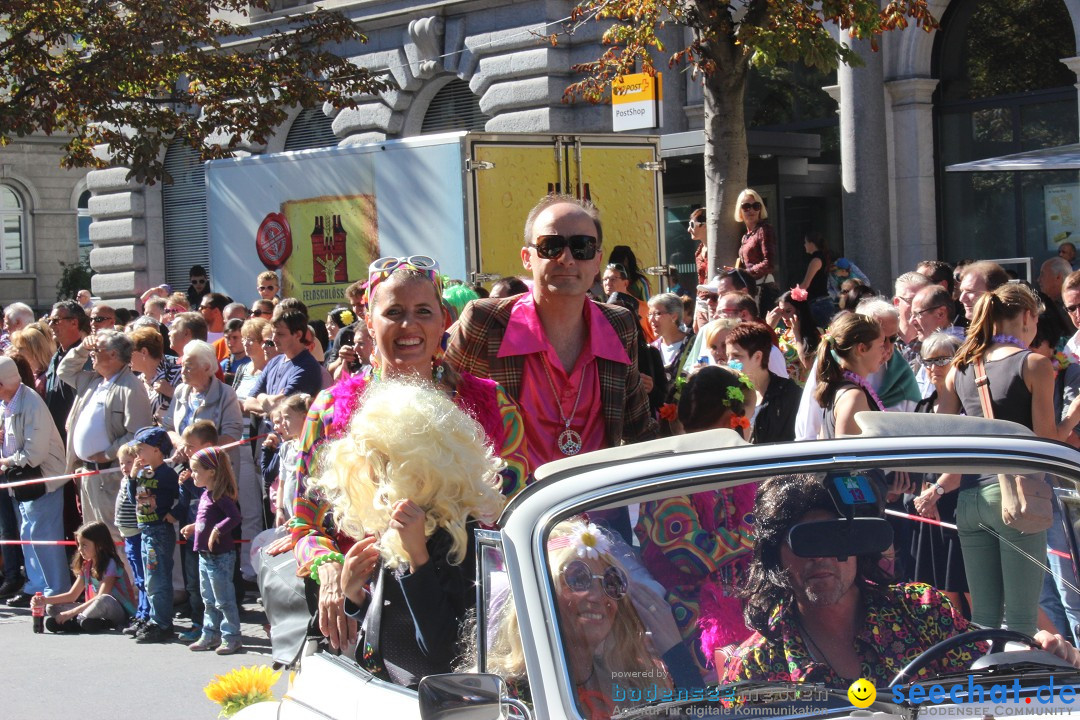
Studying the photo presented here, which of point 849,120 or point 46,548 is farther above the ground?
point 849,120

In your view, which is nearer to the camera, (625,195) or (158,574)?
(158,574)

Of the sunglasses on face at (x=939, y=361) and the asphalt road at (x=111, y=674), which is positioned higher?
the sunglasses on face at (x=939, y=361)

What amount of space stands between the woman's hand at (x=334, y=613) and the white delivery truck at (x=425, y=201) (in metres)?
9.19

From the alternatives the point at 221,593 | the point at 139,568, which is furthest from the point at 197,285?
the point at 221,593

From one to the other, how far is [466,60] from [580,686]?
18.8 m

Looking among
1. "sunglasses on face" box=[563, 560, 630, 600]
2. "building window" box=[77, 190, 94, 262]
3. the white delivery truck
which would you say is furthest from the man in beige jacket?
"building window" box=[77, 190, 94, 262]

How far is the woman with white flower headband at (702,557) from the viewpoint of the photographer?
2785 millimetres

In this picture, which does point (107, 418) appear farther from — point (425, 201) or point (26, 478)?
point (425, 201)

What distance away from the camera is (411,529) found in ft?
10.6

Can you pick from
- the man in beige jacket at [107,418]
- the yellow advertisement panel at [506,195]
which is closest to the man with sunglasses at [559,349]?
the man in beige jacket at [107,418]

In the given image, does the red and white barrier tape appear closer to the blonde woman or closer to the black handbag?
the black handbag

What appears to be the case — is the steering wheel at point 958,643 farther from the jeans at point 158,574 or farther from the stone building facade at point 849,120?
the stone building facade at point 849,120

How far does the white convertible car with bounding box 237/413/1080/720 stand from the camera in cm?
267

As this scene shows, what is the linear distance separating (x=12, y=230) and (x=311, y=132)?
22.0m
